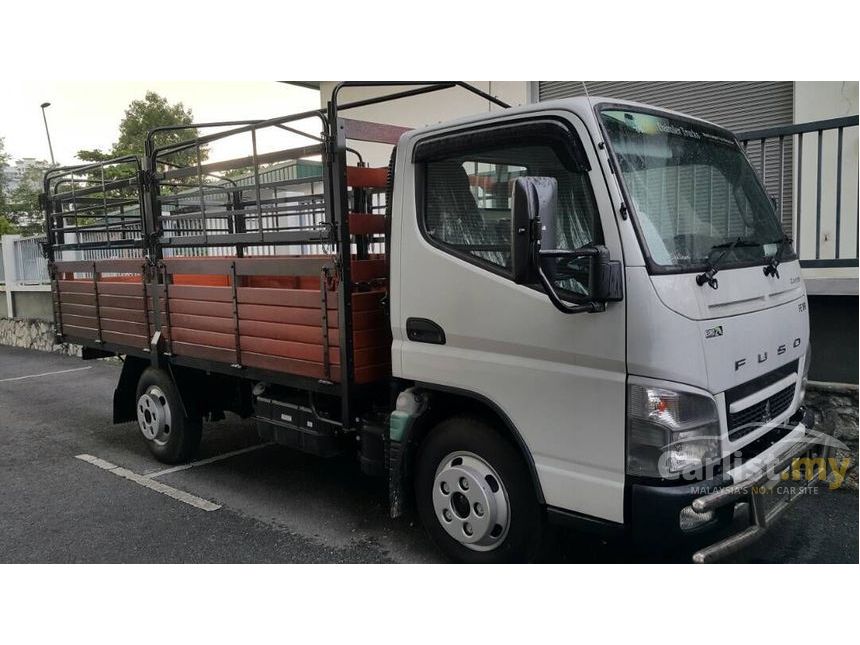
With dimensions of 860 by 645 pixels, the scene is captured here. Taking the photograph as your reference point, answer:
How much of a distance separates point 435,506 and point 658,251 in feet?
5.73

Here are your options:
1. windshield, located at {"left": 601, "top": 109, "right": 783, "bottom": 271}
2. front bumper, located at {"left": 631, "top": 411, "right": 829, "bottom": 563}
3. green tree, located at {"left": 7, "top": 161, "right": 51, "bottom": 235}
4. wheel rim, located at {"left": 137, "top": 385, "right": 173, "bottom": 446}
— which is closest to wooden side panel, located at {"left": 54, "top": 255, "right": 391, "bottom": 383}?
wheel rim, located at {"left": 137, "top": 385, "right": 173, "bottom": 446}

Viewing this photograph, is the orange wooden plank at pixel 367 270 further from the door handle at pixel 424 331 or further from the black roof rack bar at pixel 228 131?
the black roof rack bar at pixel 228 131

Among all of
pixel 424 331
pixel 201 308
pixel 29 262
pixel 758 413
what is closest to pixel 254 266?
pixel 201 308

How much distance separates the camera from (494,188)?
342 cm

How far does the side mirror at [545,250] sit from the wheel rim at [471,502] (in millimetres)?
1028

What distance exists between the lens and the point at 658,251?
296 cm

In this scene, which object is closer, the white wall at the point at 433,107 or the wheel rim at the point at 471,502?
the wheel rim at the point at 471,502

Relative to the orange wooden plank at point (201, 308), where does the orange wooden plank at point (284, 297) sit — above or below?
above

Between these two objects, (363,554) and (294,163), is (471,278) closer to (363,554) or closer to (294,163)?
(363,554)

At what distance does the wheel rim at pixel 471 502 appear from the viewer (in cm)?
342

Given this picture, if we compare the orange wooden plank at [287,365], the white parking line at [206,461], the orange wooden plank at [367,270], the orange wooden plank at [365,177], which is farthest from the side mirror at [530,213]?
the white parking line at [206,461]

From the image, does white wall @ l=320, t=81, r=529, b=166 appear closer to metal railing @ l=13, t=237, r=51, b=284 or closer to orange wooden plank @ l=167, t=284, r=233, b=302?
orange wooden plank @ l=167, t=284, r=233, b=302

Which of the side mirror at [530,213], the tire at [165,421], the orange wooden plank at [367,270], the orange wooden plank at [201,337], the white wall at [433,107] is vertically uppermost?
the white wall at [433,107]

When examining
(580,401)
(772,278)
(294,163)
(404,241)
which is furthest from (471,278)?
(294,163)
